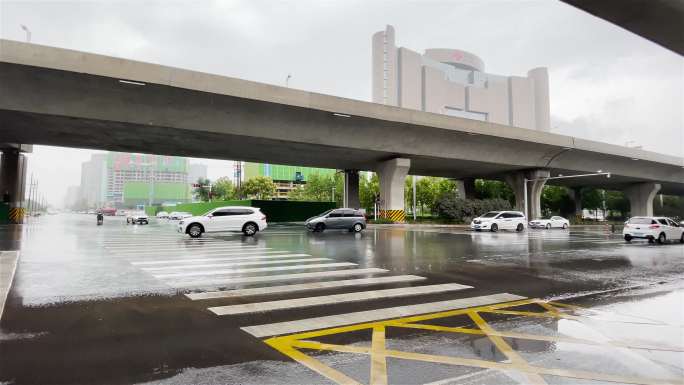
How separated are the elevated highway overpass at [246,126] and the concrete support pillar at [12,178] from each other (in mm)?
4827

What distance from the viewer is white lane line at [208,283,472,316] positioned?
20.7 feet

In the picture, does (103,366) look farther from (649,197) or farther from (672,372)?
(649,197)

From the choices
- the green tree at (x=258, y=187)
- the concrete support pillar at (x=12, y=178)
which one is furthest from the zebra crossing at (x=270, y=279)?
the green tree at (x=258, y=187)

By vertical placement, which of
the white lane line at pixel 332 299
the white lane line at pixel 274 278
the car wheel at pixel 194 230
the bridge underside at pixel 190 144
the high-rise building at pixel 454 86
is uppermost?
the high-rise building at pixel 454 86

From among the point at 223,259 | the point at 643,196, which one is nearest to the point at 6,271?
the point at 223,259

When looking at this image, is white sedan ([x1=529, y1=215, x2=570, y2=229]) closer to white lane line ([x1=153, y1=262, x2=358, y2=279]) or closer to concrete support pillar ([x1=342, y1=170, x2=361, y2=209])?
concrete support pillar ([x1=342, y1=170, x2=361, y2=209])

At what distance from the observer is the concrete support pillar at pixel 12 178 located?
3428 cm

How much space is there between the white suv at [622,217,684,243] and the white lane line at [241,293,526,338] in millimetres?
19396

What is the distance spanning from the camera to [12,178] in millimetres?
34750

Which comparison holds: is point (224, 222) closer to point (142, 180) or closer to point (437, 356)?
point (437, 356)

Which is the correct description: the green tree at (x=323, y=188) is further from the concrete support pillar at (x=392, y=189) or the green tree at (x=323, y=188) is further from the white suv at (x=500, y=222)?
the white suv at (x=500, y=222)

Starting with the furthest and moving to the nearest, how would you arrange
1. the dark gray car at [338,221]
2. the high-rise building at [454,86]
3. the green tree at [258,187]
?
the high-rise building at [454,86]
the green tree at [258,187]
the dark gray car at [338,221]

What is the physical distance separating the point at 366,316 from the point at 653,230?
2290 cm

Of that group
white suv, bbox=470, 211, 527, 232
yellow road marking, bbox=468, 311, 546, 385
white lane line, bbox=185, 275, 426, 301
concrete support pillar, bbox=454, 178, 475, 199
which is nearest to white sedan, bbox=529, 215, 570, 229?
white suv, bbox=470, 211, 527, 232
